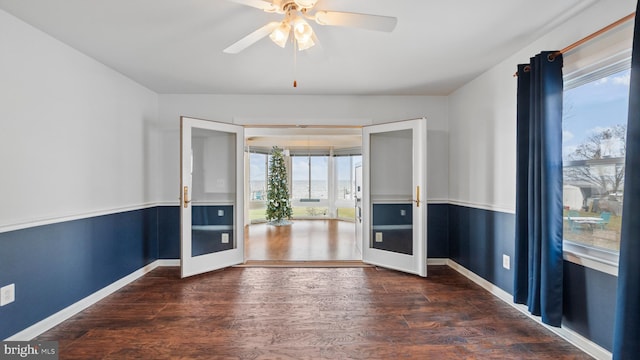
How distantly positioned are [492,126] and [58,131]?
4237 millimetres

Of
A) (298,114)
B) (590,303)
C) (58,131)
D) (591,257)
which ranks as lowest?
(590,303)

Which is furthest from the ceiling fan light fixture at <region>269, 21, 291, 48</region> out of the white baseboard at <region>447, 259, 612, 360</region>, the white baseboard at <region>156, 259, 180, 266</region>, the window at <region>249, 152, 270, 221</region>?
the window at <region>249, 152, 270, 221</region>

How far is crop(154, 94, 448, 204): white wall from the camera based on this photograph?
4.13 metres

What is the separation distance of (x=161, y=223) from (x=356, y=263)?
2821 mm

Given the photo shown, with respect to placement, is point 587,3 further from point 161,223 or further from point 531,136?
point 161,223

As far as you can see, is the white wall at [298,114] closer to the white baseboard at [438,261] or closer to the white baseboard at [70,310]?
the white baseboard at [438,261]

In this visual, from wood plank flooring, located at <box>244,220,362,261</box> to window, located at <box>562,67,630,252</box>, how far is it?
2.80 meters

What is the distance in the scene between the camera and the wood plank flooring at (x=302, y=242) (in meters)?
4.62

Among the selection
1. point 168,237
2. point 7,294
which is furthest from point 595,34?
point 168,237

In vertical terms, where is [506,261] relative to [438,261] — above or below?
above

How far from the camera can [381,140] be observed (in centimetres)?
410

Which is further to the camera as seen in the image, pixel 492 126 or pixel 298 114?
pixel 298 114

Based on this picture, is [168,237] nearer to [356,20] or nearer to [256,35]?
[256,35]

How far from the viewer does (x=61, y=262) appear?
8.45ft
